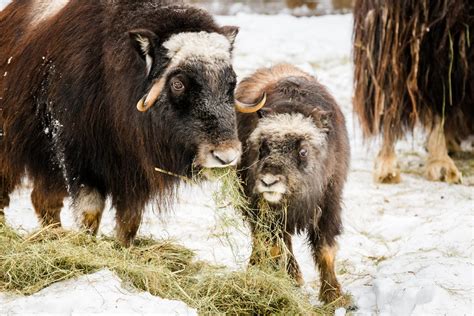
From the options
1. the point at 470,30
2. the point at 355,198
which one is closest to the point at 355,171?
the point at 355,198

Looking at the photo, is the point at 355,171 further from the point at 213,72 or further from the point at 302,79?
the point at 213,72

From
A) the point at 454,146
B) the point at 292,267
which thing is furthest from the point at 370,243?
the point at 454,146

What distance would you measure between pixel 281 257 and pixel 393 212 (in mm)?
1820

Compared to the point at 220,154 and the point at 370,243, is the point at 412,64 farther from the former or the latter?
the point at 220,154

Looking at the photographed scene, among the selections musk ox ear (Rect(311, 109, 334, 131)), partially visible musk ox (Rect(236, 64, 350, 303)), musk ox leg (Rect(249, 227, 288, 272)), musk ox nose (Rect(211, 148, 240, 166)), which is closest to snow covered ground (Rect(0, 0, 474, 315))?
musk ox leg (Rect(249, 227, 288, 272))

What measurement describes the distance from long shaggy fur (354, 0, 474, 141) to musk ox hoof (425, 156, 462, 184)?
0.31 meters

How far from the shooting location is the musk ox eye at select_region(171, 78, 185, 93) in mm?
3459

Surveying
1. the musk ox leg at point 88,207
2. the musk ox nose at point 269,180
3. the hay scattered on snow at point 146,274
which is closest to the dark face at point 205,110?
the musk ox nose at point 269,180

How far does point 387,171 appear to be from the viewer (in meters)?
6.34

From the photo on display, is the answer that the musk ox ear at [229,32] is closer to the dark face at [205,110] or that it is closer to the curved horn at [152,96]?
the dark face at [205,110]

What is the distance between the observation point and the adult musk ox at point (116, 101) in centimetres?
346

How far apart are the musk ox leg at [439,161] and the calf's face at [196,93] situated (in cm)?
329

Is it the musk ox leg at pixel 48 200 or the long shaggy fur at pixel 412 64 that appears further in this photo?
the long shaggy fur at pixel 412 64

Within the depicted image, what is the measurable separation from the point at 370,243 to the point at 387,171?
147 cm
